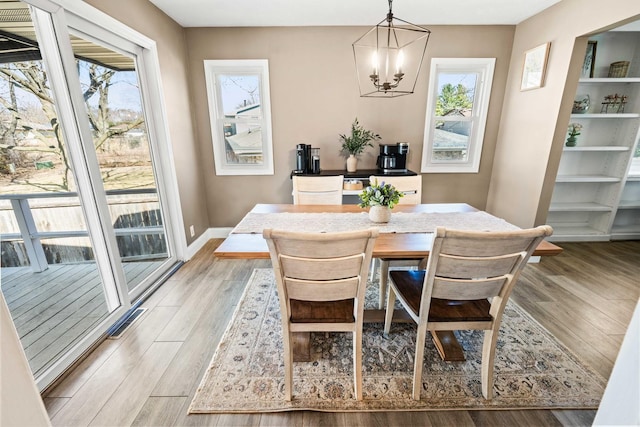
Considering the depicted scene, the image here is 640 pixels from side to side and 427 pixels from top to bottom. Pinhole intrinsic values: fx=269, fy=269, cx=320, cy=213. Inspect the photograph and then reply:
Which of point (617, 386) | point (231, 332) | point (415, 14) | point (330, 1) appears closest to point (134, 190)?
point (231, 332)

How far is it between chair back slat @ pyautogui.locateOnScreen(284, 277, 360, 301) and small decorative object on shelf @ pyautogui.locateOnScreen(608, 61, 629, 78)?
4.02 metres

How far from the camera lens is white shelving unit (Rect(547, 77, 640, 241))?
3129 millimetres

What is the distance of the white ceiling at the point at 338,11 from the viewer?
2568 millimetres

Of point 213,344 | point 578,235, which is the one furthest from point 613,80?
point 213,344

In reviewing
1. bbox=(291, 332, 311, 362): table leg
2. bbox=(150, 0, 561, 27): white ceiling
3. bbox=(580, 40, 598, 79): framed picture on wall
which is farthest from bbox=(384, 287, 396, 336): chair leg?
bbox=(580, 40, 598, 79): framed picture on wall

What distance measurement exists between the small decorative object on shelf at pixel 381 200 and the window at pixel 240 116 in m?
2.01

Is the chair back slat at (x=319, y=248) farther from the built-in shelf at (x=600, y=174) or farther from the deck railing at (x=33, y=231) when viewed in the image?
the built-in shelf at (x=600, y=174)

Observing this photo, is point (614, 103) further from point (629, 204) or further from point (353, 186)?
point (353, 186)

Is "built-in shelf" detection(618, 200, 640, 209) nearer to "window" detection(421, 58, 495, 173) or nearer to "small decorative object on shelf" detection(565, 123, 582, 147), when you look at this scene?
"small decorative object on shelf" detection(565, 123, 582, 147)

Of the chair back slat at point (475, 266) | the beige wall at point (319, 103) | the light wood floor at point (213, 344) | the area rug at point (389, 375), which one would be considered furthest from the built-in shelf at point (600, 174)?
the chair back slat at point (475, 266)

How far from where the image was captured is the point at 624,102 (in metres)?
3.16

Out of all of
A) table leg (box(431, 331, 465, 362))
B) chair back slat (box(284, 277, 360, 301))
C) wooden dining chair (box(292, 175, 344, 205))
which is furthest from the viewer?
wooden dining chair (box(292, 175, 344, 205))

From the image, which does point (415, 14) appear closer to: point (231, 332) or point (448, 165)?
point (448, 165)

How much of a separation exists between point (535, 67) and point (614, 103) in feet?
4.06
